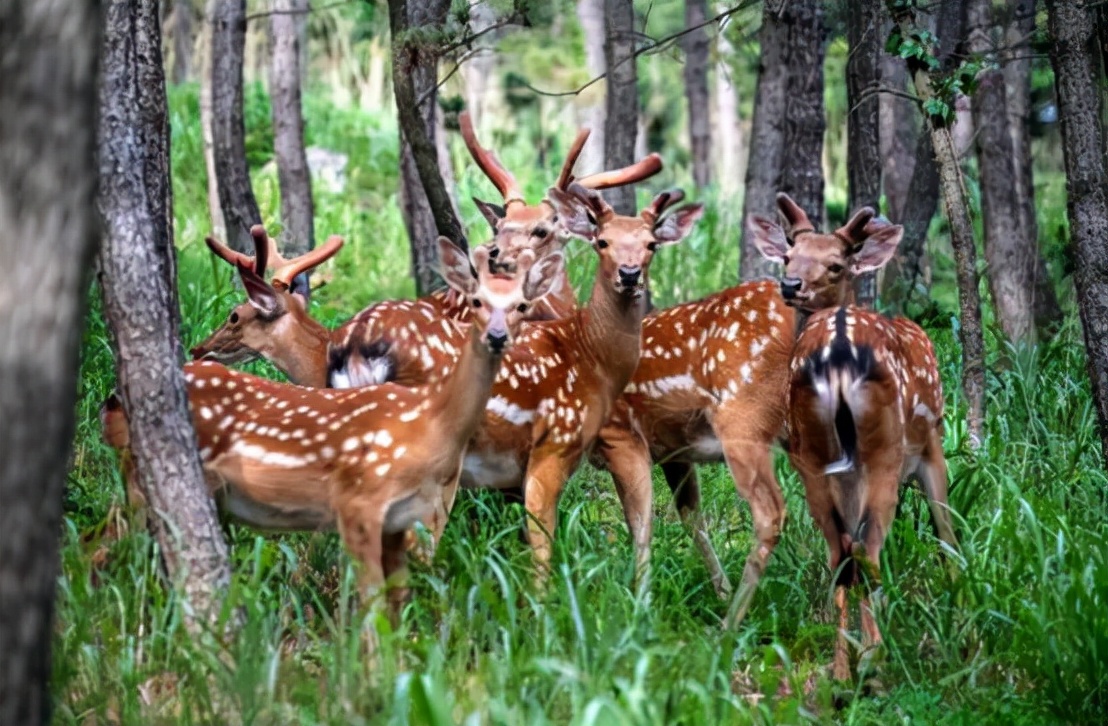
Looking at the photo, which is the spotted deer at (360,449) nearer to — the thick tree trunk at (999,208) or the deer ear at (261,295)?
the deer ear at (261,295)

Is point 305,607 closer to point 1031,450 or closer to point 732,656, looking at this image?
point 732,656

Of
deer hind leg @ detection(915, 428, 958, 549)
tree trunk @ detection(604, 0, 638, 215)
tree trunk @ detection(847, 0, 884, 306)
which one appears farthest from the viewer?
tree trunk @ detection(604, 0, 638, 215)

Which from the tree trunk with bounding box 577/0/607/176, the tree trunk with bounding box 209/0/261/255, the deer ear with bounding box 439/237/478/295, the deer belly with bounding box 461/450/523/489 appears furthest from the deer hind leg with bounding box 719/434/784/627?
the tree trunk with bounding box 577/0/607/176

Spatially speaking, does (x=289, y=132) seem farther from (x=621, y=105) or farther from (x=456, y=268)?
(x=456, y=268)

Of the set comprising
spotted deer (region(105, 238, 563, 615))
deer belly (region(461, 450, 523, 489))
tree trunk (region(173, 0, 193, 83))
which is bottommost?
deer belly (region(461, 450, 523, 489))

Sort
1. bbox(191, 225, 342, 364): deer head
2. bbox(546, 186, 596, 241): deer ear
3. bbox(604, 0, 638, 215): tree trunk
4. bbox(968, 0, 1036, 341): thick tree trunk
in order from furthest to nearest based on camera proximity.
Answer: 1. bbox(604, 0, 638, 215): tree trunk
2. bbox(968, 0, 1036, 341): thick tree trunk
3. bbox(191, 225, 342, 364): deer head
4. bbox(546, 186, 596, 241): deer ear

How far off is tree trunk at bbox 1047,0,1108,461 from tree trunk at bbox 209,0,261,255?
5.62m

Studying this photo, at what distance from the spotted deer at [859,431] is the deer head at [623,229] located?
0.59m

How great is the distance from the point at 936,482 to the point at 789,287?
0.95 m

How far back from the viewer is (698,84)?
21250 mm

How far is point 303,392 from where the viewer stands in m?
6.18

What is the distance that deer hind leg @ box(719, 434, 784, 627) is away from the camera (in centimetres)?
691

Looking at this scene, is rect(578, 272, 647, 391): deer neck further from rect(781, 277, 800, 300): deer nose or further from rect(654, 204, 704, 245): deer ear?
rect(781, 277, 800, 300): deer nose

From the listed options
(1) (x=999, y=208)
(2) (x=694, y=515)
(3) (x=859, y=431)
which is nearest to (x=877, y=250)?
(3) (x=859, y=431)
